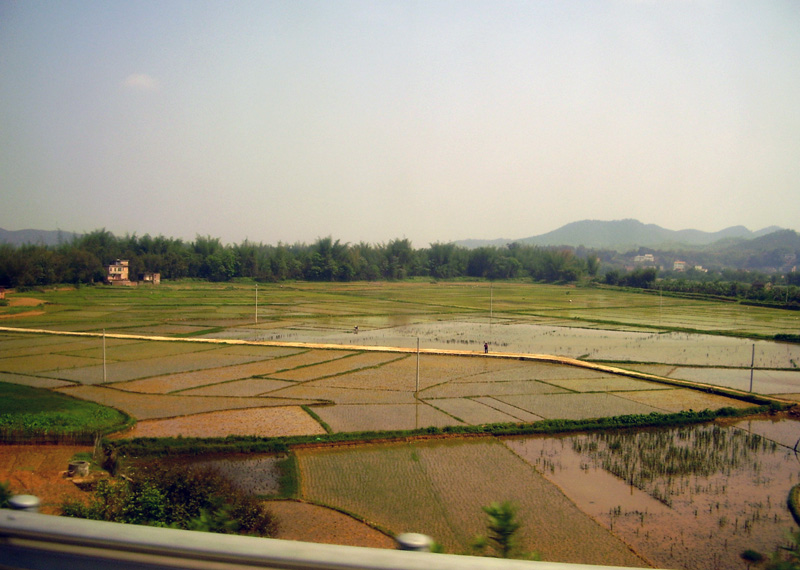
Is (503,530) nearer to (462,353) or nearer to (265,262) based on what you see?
(462,353)

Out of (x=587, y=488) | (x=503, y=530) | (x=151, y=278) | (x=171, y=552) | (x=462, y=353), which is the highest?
(x=171, y=552)

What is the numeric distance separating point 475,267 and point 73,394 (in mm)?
70787

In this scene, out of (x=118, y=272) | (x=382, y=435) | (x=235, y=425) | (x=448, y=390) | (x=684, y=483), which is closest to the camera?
(x=684, y=483)

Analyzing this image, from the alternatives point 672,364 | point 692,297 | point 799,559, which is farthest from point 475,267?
point 799,559

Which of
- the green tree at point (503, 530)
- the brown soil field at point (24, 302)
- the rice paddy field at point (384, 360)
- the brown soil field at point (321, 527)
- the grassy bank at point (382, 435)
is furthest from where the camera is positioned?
the brown soil field at point (24, 302)

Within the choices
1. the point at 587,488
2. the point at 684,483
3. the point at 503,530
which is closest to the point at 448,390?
the point at 587,488

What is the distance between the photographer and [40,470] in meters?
9.10

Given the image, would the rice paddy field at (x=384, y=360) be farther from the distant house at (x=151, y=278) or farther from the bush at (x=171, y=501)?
the distant house at (x=151, y=278)

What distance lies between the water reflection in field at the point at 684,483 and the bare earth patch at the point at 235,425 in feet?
15.4

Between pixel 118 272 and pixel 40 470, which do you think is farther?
pixel 118 272

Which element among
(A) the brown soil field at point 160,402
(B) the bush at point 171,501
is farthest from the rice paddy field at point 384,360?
(B) the bush at point 171,501

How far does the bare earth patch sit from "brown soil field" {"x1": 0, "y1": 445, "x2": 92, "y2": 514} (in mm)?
1339

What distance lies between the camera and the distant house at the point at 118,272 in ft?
171

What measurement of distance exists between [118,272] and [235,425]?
4743 cm
